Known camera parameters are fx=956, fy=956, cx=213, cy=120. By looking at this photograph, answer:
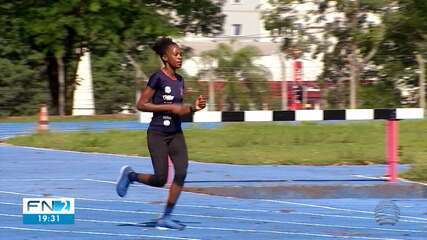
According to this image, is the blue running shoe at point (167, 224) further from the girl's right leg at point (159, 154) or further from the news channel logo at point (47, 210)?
the news channel logo at point (47, 210)

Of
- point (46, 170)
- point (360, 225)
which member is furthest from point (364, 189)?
point (46, 170)

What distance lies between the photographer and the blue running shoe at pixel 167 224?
912 centimetres

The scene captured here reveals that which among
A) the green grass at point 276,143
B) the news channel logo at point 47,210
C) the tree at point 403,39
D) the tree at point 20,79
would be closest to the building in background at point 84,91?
the tree at point 20,79

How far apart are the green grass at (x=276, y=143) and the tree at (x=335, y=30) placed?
789 cm

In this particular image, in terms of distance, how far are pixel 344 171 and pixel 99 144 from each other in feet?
18.6

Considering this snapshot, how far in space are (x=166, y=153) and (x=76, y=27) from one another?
1851 centimetres

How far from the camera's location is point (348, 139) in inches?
771

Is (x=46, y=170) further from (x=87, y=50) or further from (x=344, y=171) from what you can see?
(x=87, y=50)

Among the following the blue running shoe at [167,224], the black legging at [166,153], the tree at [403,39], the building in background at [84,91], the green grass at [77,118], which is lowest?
the blue running shoe at [167,224]

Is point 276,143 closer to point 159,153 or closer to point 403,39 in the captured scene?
point 159,153

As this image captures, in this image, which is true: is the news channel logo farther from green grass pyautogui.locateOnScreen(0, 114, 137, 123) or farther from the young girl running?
green grass pyautogui.locateOnScreen(0, 114, 137, 123)

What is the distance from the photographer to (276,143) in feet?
62.3

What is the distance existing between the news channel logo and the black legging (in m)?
0.91

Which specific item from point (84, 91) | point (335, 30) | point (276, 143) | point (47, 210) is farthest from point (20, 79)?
point (47, 210)
